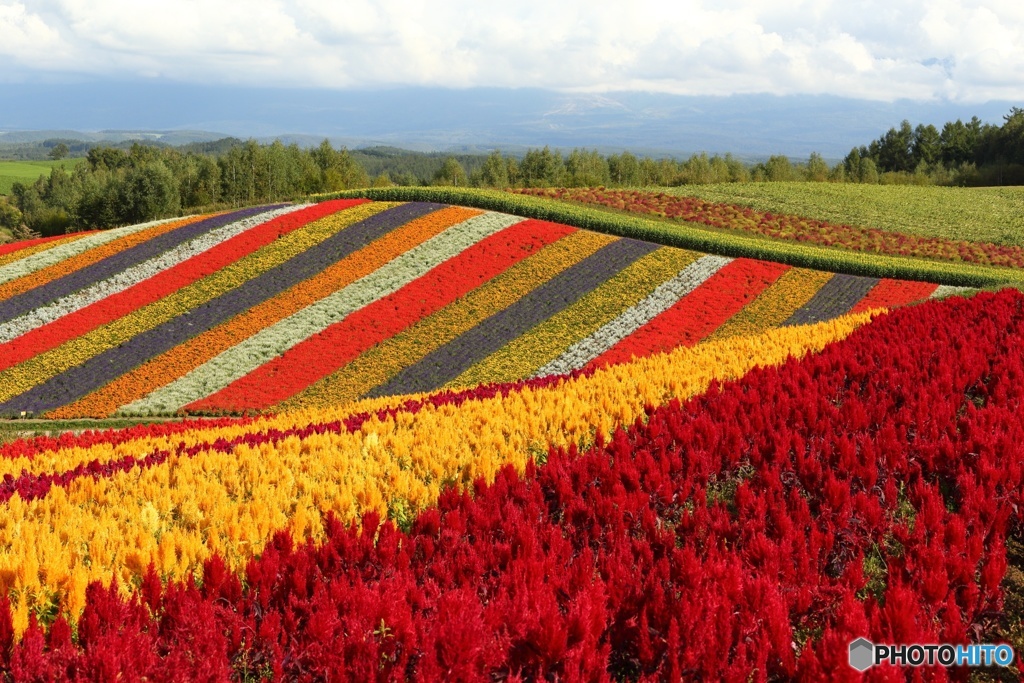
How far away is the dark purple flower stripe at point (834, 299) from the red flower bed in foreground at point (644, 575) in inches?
633

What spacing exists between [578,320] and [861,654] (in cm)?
2008

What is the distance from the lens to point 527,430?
8.43 metres

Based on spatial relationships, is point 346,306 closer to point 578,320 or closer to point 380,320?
point 380,320

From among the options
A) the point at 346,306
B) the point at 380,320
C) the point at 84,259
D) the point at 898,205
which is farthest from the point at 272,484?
the point at 898,205

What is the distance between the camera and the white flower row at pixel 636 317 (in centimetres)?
2109

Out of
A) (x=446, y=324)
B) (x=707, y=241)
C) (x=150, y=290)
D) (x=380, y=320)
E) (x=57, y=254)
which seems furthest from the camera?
(x=57, y=254)

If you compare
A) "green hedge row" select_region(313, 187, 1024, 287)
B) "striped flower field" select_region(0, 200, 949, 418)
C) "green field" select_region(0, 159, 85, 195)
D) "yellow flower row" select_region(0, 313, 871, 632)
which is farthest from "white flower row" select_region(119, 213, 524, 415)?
"green field" select_region(0, 159, 85, 195)

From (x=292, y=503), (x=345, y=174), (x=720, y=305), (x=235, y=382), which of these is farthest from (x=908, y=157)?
(x=292, y=503)

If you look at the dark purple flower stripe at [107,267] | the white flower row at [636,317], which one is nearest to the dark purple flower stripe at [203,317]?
the dark purple flower stripe at [107,267]

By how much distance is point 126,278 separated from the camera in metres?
27.3

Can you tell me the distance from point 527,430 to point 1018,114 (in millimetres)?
97454

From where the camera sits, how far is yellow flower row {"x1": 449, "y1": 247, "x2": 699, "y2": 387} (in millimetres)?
20625

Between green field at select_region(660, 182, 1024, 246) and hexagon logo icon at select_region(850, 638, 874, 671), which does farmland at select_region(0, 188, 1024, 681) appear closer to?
hexagon logo icon at select_region(850, 638, 874, 671)

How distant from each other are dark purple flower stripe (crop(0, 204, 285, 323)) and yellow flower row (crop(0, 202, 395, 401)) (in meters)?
3.71
